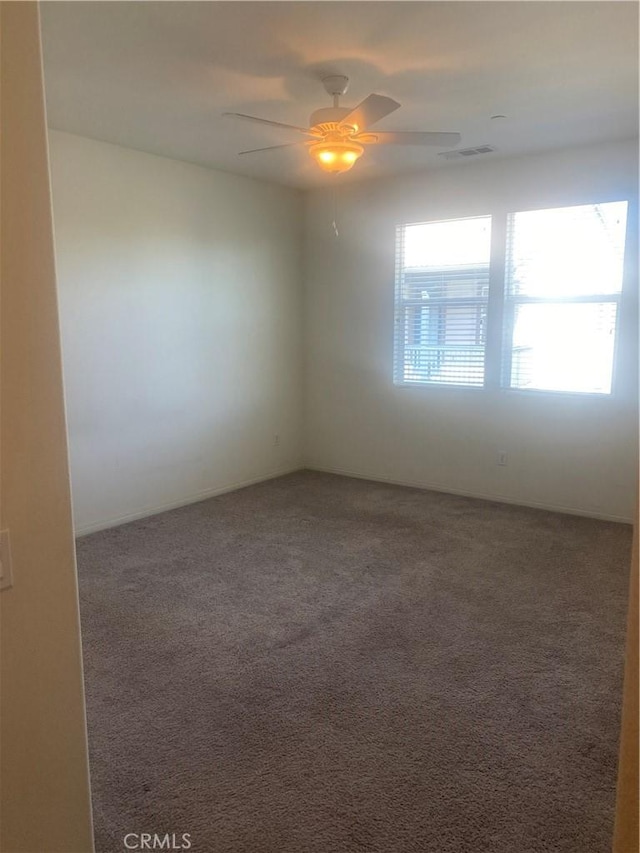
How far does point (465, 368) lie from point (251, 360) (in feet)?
6.35

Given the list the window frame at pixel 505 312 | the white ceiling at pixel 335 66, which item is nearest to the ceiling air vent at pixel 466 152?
the white ceiling at pixel 335 66

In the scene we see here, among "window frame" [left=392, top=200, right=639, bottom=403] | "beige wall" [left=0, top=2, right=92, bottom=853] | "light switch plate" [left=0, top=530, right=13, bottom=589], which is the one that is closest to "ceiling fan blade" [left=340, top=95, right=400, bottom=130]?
"beige wall" [left=0, top=2, right=92, bottom=853]

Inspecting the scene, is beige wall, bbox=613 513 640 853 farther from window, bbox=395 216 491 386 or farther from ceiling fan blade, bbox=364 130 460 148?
window, bbox=395 216 491 386

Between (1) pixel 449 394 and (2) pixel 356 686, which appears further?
(1) pixel 449 394

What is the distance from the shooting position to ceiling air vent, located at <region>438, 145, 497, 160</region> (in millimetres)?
4500

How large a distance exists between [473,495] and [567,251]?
2132mm

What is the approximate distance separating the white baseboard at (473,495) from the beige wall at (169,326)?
57cm

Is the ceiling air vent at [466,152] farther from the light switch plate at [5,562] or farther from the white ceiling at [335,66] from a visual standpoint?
the light switch plate at [5,562]

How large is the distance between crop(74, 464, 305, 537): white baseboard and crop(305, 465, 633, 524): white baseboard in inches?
19.2

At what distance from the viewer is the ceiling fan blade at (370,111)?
2758 mm

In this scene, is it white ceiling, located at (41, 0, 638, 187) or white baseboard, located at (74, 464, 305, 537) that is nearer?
white ceiling, located at (41, 0, 638, 187)

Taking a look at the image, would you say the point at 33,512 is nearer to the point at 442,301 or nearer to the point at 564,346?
the point at 564,346

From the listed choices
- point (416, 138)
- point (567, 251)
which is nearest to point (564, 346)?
point (567, 251)

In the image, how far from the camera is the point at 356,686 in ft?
8.50
